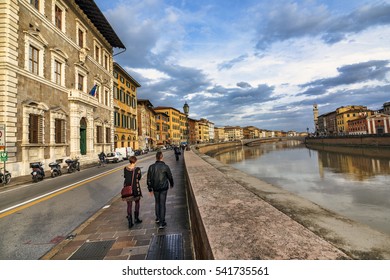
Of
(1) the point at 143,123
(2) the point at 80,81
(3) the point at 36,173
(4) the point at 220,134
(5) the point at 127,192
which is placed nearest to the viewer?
(5) the point at 127,192

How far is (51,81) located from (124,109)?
18.8 m

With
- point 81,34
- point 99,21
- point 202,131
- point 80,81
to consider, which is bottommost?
point 80,81

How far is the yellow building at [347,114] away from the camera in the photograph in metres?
87.2

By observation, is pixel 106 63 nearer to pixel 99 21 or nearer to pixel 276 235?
pixel 99 21

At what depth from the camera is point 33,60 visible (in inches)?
562

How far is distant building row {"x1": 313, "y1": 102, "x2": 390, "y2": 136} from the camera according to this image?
66.4 metres

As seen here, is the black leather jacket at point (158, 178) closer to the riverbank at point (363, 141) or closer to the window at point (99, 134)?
the window at point (99, 134)

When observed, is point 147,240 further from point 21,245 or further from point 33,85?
point 33,85

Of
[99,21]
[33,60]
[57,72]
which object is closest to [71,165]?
[33,60]

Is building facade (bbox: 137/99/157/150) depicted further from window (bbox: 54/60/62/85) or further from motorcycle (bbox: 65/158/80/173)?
motorcycle (bbox: 65/158/80/173)

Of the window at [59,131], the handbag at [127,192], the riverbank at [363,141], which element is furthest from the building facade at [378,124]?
the handbag at [127,192]

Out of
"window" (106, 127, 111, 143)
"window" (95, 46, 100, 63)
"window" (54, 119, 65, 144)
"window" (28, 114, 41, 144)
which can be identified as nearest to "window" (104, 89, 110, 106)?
"window" (106, 127, 111, 143)

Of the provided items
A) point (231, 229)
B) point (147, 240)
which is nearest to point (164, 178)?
point (147, 240)

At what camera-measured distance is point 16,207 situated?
620 cm
